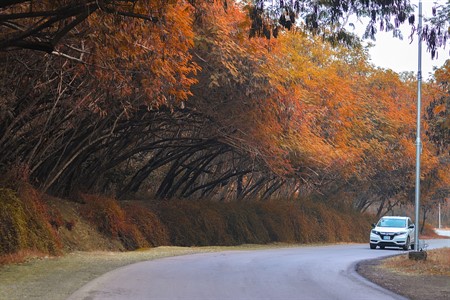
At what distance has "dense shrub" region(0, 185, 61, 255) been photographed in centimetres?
2133

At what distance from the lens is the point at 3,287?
13781 mm

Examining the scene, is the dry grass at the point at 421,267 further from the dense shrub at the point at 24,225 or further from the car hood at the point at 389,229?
the car hood at the point at 389,229

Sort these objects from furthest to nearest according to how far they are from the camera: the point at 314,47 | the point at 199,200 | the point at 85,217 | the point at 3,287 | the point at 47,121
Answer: the point at 314,47 < the point at 199,200 < the point at 85,217 < the point at 47,121 < the point at 3,287

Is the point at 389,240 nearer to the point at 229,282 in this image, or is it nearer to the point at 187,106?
the point at 187,106

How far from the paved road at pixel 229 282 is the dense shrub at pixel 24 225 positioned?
12.8ft

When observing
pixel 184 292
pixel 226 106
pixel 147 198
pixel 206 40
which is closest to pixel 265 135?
pixel 226 106

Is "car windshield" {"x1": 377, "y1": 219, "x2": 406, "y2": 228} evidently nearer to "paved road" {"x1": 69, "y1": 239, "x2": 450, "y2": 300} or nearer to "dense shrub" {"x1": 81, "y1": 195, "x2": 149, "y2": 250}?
"dense shrub" {"x1": 81, "y1": 195, "x2": 149, "y2": 250}

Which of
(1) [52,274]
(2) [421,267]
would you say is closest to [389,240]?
(2) [421,267]

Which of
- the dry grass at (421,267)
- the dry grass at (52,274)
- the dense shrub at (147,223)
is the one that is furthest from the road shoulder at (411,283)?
the dense shrub at (147,223)

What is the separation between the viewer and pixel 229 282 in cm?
1588

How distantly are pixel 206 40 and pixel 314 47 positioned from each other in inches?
920

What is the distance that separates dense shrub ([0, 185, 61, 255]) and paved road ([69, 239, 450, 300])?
154 inches

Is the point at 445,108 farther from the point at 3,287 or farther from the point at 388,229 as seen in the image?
the point at 3,287

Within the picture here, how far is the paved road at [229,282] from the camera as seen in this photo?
1359cm
